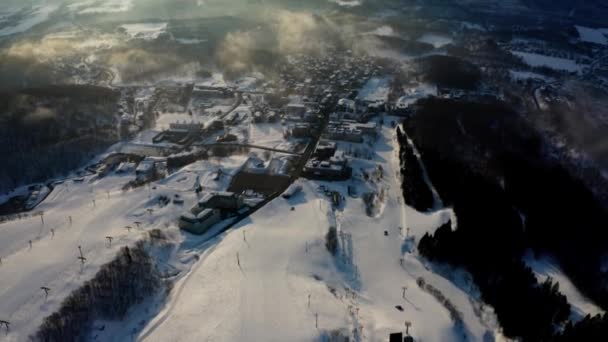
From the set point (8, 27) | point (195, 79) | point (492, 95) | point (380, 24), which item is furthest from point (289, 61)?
point (8, 27)

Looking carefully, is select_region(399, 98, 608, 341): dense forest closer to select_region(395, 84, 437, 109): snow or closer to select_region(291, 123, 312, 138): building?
select_region(291, 123, 312, 138): building

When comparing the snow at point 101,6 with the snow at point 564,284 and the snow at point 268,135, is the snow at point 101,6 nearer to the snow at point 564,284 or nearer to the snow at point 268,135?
the snow at point 268,135

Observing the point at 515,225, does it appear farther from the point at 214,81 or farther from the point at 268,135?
the point at 214,81

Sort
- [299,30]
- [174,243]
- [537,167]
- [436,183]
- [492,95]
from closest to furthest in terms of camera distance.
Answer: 1. [174,243]
2. [436,183]
3. [537,167]
4. [492,95]
5. [299,30]

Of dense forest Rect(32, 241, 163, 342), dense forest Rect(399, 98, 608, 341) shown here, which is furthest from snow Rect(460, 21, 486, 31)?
dense forest Rect(32, 241, 163, 342)

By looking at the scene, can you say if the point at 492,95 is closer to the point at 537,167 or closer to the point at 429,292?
the point at 537,167

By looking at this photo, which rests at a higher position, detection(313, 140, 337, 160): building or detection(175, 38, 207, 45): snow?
detection(175, 38, 207, 45): snow

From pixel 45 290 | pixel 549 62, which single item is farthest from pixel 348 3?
pixel 45 290
